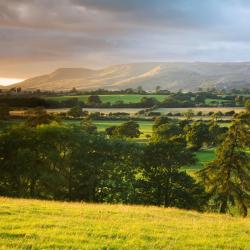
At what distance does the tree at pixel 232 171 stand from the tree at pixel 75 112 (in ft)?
241

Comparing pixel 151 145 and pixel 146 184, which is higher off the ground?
pixel 151 145

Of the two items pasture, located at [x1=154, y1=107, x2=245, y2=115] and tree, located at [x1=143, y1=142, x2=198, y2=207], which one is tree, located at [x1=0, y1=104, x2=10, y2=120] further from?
pasture, located at [x1=154, y1=107, x2=245, y2=115]

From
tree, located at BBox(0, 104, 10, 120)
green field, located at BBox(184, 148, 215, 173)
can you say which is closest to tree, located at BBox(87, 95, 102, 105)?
green field, located at BBox(184, 148, 215, 173)

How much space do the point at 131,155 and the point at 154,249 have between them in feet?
136

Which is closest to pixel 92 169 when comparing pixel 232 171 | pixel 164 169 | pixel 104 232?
pixel 164 169

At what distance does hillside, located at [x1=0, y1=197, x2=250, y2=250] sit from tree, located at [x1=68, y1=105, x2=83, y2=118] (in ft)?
310

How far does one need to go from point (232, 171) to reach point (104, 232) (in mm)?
32588

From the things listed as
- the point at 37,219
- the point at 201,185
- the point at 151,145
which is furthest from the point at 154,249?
the point at 151,145

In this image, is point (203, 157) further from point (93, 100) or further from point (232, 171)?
point (93, 100)

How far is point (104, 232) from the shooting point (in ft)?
56.9

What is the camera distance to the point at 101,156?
55.9 metres

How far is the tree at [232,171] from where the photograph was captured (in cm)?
4672

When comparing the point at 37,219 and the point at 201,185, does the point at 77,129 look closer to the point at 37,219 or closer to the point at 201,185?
the point at 201,185

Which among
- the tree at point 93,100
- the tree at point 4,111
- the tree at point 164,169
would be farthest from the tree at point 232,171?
the tree at point 93,100
